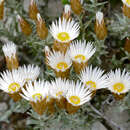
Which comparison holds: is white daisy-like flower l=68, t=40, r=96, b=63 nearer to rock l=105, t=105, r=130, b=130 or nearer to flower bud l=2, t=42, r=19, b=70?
flower bud l=2, t=42, r=19, b=70

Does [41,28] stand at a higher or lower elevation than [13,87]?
higher

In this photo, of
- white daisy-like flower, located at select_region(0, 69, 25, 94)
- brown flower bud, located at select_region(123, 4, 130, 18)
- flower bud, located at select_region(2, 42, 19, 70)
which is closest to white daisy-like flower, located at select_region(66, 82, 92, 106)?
white daisy-like flower, located at select_region(0, 69, 25, 94)

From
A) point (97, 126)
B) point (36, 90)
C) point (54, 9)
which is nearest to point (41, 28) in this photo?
point (36, 90)

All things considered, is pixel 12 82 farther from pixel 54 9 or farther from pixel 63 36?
pixel 54 9

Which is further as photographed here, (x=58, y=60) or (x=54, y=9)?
Result: (x=54, y=9)

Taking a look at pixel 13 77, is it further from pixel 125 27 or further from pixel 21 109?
pixel 125 27

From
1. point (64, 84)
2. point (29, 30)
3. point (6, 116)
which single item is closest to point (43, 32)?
point (29, 30)

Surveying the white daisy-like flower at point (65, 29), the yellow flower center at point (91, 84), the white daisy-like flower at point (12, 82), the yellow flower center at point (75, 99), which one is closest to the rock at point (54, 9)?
the white daisy-like flower at point (65, 29)
